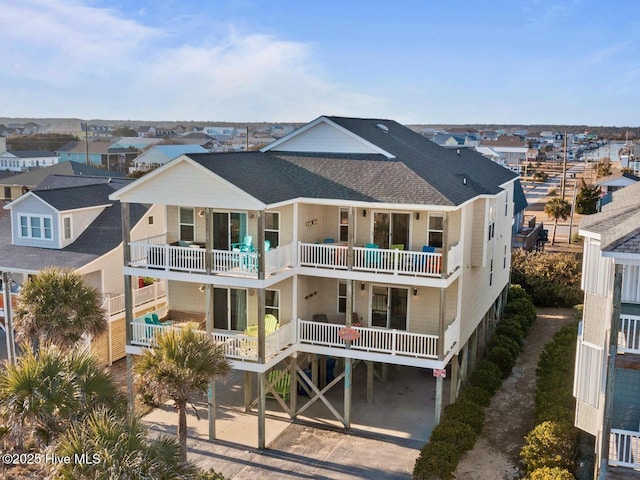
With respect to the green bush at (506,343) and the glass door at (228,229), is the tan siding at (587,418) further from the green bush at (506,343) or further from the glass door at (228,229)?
the glass door at (228,229)

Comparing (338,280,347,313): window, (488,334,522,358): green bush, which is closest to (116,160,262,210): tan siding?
(338,280,347,313): window

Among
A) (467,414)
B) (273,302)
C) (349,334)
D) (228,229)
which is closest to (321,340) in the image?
(349,334)

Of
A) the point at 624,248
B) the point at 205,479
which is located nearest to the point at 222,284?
the point at 205,479

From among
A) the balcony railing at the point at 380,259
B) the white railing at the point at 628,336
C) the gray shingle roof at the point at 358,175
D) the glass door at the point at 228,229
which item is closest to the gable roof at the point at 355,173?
the gray shingle roof at the point at 358,175

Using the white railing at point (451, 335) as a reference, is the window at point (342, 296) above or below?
above

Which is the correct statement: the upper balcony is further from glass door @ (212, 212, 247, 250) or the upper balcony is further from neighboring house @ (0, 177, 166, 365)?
neighboring house @ (0, 177, 166, 365)

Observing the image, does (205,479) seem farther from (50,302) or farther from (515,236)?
(515,236)

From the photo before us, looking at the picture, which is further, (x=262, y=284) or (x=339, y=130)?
(x=339, y=130)
